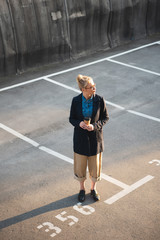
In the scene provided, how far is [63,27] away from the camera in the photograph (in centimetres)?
1493

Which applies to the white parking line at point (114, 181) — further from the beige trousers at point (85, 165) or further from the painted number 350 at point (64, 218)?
the beige trousers at point (85, 165)

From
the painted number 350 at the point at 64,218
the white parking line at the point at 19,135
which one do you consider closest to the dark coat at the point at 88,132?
the painted number 350 at the point at 64,218

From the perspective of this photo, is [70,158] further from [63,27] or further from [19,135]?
[63,27]

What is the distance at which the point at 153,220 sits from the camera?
261 inches

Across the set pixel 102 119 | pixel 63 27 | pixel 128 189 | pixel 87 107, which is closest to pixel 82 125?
pixel 87 107

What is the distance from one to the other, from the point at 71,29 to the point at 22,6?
2.30m

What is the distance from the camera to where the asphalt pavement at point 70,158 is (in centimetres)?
659

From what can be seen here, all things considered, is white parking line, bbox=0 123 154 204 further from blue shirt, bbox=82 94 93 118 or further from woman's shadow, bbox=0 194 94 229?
blue shirt, bbox=82 94 93 118

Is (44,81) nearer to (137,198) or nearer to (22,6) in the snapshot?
(22,6)

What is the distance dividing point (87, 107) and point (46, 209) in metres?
1.89

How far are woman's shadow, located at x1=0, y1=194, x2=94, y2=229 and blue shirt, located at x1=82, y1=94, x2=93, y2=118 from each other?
1.59 metres

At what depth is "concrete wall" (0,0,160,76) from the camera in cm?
1366

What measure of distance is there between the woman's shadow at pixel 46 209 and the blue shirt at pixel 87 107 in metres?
1.59

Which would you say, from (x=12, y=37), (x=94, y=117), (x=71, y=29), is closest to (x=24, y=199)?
(x=94, y=117)
